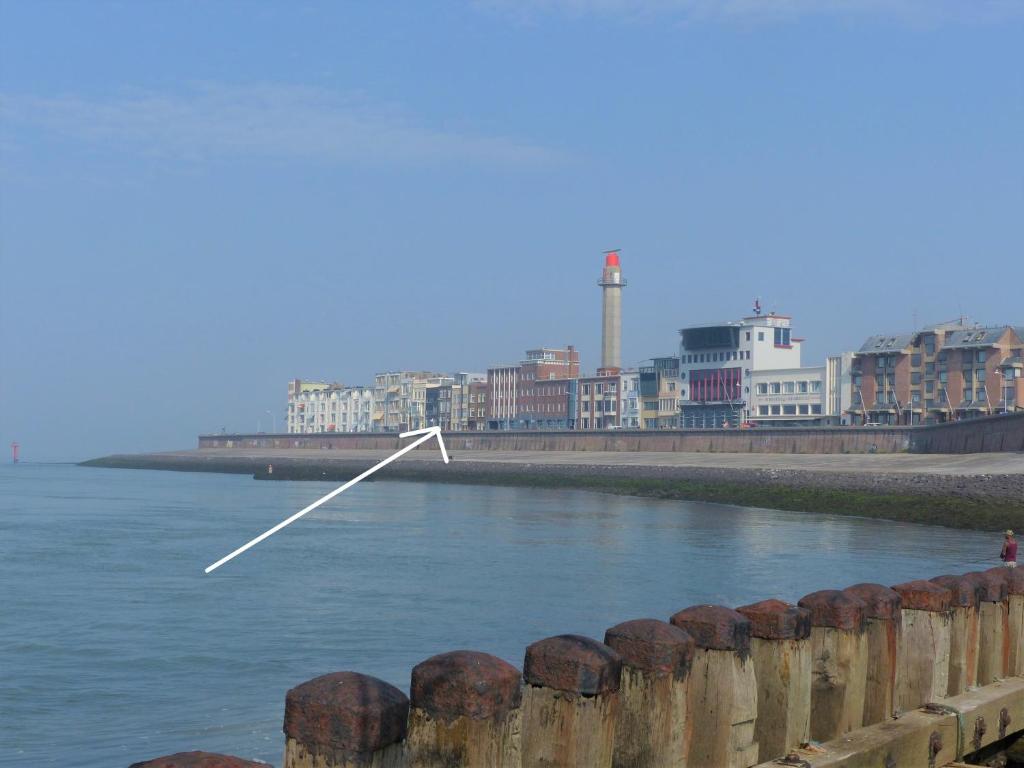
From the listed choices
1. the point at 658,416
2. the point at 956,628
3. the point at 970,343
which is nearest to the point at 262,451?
the point at 658,416

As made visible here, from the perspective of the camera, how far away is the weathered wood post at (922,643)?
714 centimetres

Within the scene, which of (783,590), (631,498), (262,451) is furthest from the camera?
(262,451)

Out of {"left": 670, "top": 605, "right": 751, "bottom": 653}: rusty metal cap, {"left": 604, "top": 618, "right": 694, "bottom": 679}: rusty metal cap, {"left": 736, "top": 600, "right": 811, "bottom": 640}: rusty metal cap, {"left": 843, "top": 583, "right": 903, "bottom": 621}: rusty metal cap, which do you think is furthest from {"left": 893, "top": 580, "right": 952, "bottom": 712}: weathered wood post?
{"left": 604, "top": 618, "right": 694, "bottom": 679}: rusty metal cap

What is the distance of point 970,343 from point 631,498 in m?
45.5

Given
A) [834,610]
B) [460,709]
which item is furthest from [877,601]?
[460,709]

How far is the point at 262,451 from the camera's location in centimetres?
19312

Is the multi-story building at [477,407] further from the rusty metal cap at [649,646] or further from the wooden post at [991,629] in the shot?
the rusty metal cap at [649,646]

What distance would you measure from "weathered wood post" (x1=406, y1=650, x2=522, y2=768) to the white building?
125 metres

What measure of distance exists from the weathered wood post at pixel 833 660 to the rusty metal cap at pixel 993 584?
1784mm

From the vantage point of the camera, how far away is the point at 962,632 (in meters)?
7.59

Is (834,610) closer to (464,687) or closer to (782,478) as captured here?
(464,687)

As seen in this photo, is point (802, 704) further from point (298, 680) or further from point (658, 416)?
point (658, 416)

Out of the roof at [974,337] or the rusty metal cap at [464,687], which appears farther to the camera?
the roof at [974,337]

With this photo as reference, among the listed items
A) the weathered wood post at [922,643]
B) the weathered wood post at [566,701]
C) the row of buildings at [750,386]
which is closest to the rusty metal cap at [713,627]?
the weathered wood post at [566,701]
